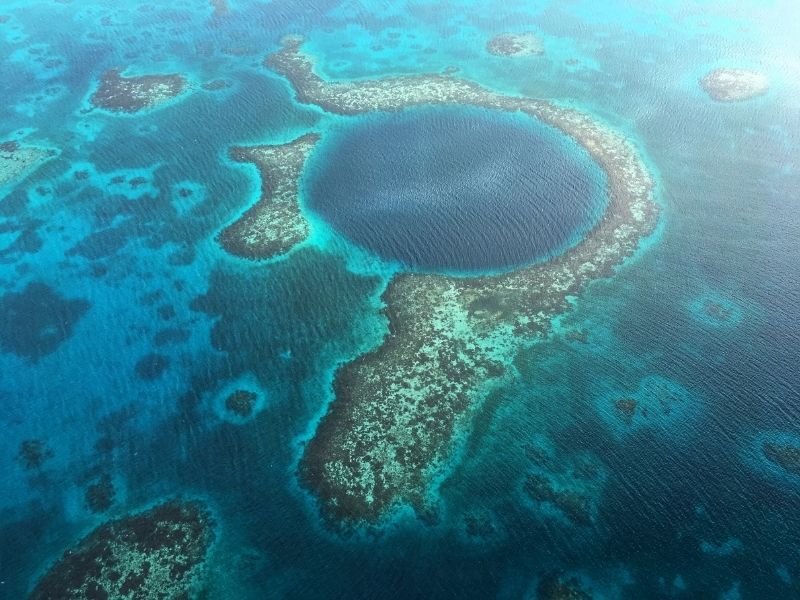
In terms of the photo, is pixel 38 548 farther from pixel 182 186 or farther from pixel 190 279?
pixel 182 186

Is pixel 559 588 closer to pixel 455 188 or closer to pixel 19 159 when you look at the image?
pixel 455 188

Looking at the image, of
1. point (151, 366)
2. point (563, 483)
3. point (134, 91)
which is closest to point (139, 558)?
point (151, 366)

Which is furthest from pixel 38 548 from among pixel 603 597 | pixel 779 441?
pixel 779 441

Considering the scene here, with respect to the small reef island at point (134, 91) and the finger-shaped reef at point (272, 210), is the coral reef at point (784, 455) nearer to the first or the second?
the finger-shaped reef at point (272, 210)

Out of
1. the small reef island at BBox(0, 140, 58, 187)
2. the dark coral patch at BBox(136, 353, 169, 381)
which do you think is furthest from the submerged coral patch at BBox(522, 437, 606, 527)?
the small reef island at BBox(0, 140, 58, 187)

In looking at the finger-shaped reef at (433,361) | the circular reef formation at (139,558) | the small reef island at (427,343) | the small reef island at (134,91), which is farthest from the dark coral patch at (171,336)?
the small reef island at (134,91)

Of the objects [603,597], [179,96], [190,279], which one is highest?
[179,96]
